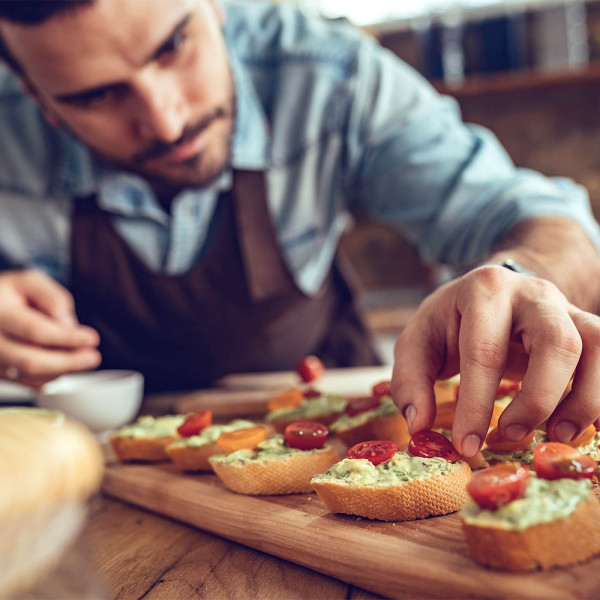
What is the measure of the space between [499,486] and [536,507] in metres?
0.05

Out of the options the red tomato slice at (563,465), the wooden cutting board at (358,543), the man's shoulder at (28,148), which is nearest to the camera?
the wooden cutting board at (358,543)

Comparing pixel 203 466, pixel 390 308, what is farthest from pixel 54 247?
pixel 390 308

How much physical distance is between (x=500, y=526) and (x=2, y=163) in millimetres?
2306

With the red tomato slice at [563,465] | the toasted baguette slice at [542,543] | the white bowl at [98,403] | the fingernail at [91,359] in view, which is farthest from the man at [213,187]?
the toasted baguette slice at [542,543]

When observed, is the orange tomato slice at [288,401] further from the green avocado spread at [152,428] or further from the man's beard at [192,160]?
the man's beard at [192,160]

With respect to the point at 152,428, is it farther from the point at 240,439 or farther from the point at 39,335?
the point at 39,335

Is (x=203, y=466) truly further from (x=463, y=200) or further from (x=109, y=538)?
(x=463, y=200)

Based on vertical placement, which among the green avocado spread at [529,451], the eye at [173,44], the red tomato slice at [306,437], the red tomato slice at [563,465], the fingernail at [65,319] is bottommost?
the fingernail at [65,319]

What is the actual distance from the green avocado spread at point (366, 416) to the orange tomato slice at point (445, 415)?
0.30 ft

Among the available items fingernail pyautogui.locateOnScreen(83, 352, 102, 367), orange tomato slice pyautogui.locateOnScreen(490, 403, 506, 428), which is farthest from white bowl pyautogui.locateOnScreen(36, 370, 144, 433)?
orange tomato slice pyautogui.locateOnScreen(490, 403, 506, 428)

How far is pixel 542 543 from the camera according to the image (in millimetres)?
708

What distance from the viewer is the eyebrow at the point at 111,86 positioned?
5.63 ft

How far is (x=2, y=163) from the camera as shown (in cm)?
240

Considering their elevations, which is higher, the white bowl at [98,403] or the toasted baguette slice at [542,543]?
the toasted baguette slice at [542,543]
